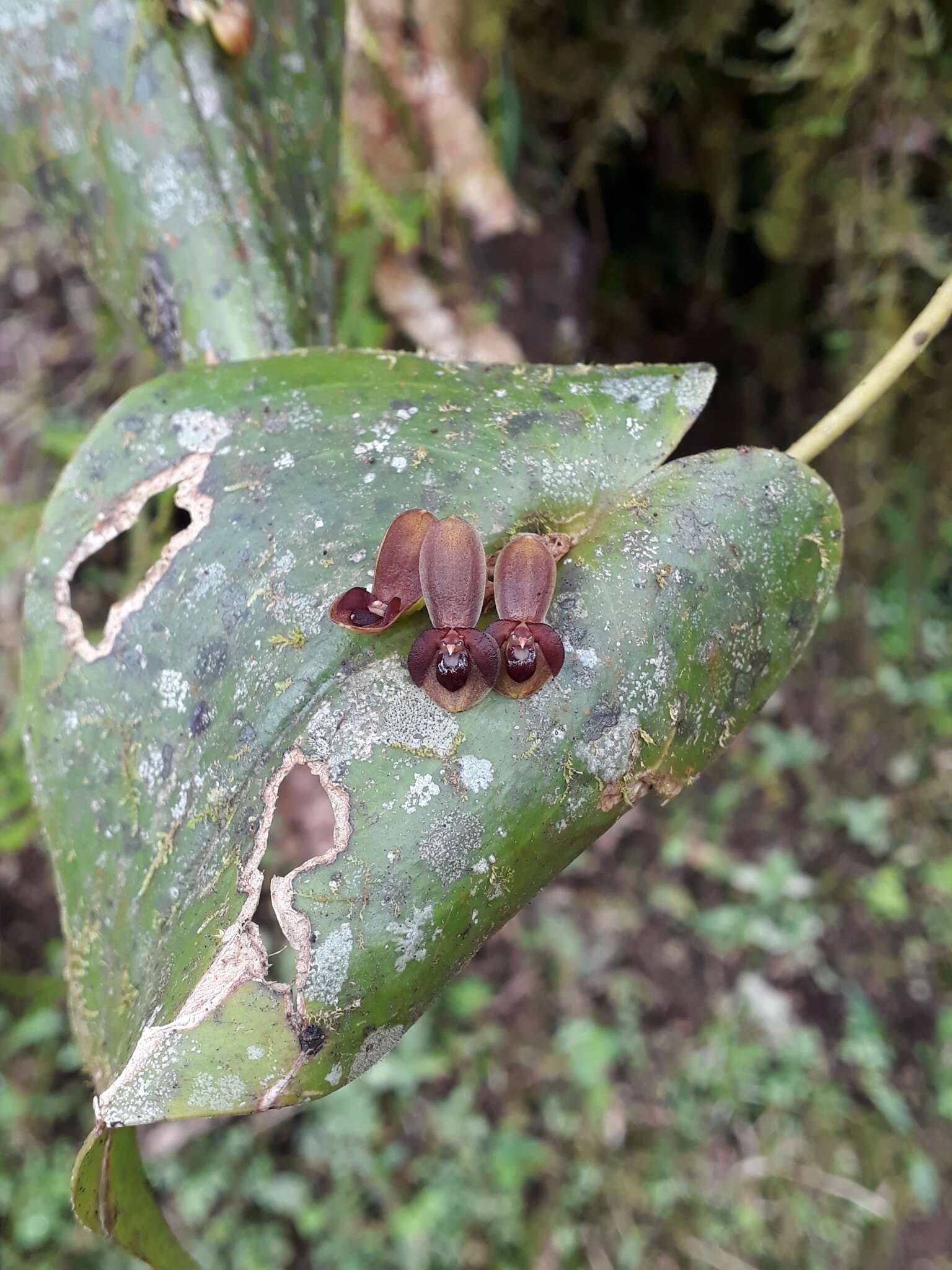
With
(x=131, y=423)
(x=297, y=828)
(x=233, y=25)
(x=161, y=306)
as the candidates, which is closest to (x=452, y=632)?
(x=131, y=423)

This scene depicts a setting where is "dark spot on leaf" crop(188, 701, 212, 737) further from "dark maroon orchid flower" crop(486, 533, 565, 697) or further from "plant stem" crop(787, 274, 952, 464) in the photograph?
"plant stem" crop(787, 274, 952, 464)

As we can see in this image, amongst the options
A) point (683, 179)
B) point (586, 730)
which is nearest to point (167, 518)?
point (586, 730)

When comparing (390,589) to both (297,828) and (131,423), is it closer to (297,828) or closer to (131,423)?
(131,423)

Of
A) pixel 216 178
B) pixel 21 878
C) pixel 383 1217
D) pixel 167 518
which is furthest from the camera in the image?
pixel 21 878

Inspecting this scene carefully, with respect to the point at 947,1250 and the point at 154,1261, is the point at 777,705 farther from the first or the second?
the point at 154,1261

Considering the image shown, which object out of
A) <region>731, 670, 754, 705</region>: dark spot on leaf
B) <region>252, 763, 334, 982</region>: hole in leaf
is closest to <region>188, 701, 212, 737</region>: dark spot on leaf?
<region>731, 670, 754, 705</region>: dark spot on leaf

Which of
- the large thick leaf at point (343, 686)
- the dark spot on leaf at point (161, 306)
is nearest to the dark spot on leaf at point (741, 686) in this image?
the large thick leaf at point (343, 686)

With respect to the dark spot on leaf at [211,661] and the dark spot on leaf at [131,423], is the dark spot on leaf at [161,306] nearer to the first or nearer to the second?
the dark spot on leaf at [131,423]
